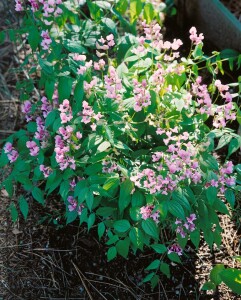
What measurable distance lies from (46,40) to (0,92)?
4.65ft

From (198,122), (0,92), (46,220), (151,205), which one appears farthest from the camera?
(0,92)

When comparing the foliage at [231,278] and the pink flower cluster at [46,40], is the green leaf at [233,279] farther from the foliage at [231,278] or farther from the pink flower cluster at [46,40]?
the pink flower cluster at [46,40]

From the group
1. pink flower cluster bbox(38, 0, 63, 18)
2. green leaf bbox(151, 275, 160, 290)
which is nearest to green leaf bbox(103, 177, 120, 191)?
green leaf bbox(151, 275, 160, 290)

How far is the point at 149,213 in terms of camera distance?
2057 millimetres

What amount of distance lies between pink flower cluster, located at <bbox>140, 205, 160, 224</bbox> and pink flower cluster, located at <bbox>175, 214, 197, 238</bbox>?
0.15 m

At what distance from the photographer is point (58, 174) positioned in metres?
Answer: 2.26

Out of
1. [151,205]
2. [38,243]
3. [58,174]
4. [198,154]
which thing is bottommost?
[38,243]

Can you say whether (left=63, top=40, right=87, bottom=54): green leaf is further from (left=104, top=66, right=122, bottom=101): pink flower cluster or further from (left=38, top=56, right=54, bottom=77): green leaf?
(left=104, top=66, right=122, bottom=101): pink flower cluster

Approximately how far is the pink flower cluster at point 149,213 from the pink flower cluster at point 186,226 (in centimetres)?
15

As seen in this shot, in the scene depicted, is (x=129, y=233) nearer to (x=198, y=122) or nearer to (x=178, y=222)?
(x=178, y=222)

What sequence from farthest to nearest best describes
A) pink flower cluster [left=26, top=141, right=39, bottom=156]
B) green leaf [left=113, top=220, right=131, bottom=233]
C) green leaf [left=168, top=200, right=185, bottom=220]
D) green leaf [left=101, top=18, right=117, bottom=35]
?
1. green leaf [left=101, top=18, right=117, bottom=35]
2. pink flower cluster [left=26, top=141, right=39, bottom=156]
3. green leaf [left=113, top=220, right=131, bottom=233]
4. green leaf [left=168, top=200, right=185, bottom=220]

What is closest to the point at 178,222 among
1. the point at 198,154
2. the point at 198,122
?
the point at 198,154

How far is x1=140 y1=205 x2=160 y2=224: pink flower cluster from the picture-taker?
2041mm

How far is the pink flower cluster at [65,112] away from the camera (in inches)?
80.8
